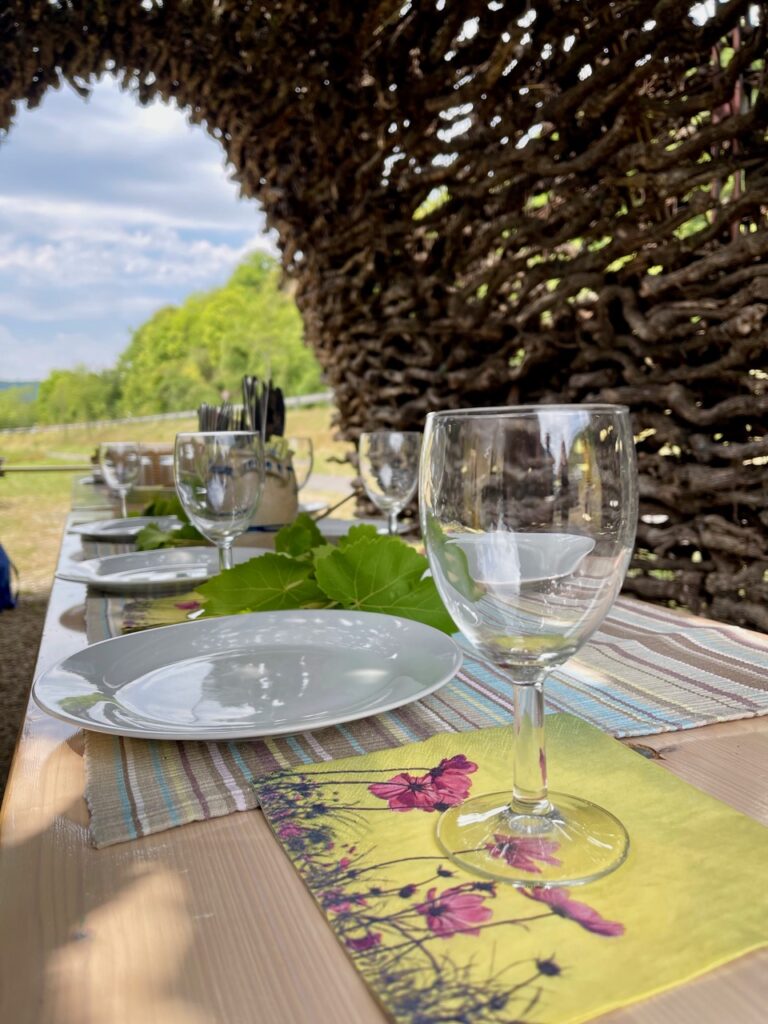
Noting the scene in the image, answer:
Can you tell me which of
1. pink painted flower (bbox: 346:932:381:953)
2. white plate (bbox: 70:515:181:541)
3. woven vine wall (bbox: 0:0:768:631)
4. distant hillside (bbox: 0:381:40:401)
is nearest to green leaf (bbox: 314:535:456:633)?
pink painted flower (bbox: 346:932:381:953)

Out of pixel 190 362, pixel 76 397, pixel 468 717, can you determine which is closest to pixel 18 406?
pixel 76 397

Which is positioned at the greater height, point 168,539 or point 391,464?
point 391,464

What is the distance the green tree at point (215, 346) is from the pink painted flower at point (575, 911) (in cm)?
1879

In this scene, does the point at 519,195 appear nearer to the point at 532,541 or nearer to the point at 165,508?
the point at 165,508

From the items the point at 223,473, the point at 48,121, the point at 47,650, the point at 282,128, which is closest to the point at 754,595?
the point at 223,473

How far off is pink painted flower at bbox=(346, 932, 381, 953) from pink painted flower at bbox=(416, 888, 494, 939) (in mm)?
21

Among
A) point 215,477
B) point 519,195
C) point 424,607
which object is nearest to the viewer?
point 424,607

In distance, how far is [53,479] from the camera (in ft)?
41.2

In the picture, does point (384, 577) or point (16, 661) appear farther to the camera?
point (16, 661)

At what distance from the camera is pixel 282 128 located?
2.57 meters

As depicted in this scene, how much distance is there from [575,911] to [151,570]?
803 mm

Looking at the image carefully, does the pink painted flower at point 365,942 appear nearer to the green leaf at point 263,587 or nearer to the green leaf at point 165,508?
the green leaf at point 263,587

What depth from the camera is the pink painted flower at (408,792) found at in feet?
1.38

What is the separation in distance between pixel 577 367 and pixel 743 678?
1.26 metres
